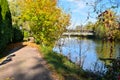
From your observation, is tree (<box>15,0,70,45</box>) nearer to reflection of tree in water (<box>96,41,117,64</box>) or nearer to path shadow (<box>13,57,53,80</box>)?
reflection of tree in water (<box>96,41,117,64</box>)

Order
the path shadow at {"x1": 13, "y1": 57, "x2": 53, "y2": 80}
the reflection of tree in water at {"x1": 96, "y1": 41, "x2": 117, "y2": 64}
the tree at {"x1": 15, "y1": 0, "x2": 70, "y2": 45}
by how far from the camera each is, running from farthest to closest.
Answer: the tree at {"x1": 15, "y1": 0, "x2": 70, "y2": 45}
the path shadow at {"x1": 13, "y1": 57, "x2": 53, "y2": 80}
the reflection of tree in water at {"x1": 96, "y1": 41, "x2": 117, "y2": 64}


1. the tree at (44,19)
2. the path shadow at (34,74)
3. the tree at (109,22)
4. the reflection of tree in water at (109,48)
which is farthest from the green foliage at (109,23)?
the tree at (44,19)

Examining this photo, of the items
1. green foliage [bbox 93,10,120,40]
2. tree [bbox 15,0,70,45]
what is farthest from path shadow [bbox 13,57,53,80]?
tree [bbox 15,0,70,45]

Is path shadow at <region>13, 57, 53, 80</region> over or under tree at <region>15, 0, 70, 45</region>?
under

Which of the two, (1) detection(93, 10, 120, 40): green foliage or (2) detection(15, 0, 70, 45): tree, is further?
(2) detection(15, 0, 70, 45): tree

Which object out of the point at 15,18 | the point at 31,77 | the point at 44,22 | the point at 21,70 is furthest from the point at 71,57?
the point at 15,18

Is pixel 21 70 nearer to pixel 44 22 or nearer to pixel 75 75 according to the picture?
pixel 75 75

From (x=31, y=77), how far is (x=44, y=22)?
21675 mm

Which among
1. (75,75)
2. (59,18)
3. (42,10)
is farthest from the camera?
(59,18)

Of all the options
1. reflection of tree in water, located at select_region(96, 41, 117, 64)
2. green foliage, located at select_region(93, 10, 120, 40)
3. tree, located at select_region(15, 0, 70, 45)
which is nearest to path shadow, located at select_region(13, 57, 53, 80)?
reflection of tree in water, located at select_region(96, 41, 117, 64)

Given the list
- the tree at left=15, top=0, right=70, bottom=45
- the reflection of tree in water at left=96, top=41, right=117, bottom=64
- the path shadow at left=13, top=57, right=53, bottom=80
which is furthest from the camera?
the tree at left=15, top=0, right=70, bottom=45

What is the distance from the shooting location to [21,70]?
16203 millimetres

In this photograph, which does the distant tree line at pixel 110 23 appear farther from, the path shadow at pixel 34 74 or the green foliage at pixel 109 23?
the path shadow at pixel 34 74

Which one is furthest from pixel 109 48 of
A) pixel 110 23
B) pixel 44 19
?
pixel 44 19
